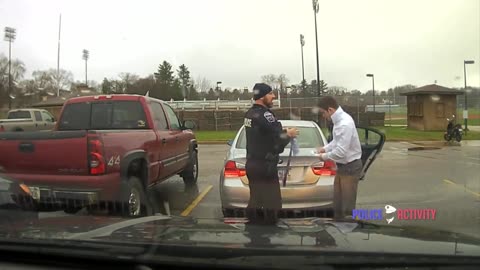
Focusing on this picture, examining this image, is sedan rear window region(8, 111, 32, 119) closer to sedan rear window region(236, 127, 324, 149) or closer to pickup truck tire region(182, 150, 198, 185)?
pickup truck tire region(182, 150, 198, 185)

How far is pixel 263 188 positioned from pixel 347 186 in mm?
1045

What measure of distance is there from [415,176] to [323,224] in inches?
367

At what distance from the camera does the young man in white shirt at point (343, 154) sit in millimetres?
5559

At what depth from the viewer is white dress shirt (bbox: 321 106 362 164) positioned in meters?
5.54

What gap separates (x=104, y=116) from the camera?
8.19 metres

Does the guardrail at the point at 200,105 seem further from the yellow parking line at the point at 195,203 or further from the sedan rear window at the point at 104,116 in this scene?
the sedan rear window at the point at 104,116

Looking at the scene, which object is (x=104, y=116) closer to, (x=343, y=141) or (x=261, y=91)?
(x=261, y=91)

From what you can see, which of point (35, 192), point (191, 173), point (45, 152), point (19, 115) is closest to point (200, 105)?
point (19, 115)

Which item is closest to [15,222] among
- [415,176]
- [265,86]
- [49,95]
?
[265,86]

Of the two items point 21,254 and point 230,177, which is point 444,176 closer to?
point 230,177

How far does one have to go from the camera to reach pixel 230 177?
6488 mm

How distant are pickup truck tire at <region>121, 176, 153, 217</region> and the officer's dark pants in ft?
5.19

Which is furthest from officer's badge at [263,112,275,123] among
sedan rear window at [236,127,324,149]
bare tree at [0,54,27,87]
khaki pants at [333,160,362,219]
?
bare tree at [0,54,27,87]

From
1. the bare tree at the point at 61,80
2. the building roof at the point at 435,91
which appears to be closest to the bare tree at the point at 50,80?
the bare tree at the point at 61,80
